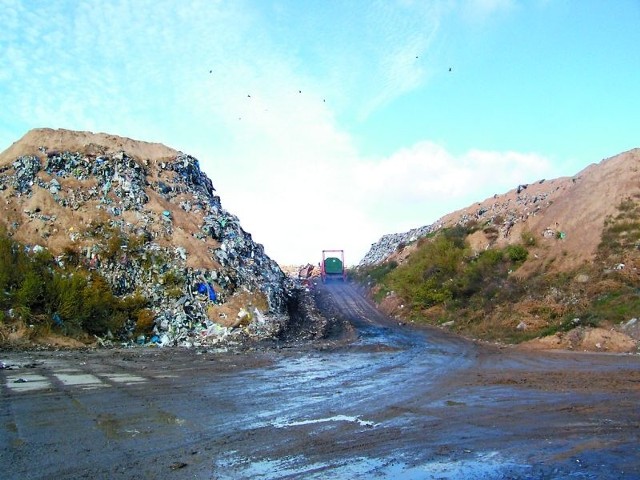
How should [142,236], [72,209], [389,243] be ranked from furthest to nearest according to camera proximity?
[389,243] < [72,209] < [142,236]

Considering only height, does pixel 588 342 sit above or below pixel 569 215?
below

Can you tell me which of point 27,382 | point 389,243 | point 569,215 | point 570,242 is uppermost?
point 389,243

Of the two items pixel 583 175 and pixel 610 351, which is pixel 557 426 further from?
pixel 583 175

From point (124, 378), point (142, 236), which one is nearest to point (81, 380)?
point (124, 378)

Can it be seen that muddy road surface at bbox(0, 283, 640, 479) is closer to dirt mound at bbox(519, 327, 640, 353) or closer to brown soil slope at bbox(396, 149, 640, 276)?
dirt mound at bbox(519, 327, 640, 353)

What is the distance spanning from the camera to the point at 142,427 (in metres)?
7.12

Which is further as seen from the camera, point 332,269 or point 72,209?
point 332,269

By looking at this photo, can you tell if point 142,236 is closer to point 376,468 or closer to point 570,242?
point 376,468

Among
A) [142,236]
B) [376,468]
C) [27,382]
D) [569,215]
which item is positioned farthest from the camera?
[569,215]

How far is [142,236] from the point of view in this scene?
80.8ft

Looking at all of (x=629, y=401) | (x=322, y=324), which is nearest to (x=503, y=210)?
(x=322, y=324)

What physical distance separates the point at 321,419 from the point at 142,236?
19.3 m

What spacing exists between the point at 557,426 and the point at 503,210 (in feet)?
108

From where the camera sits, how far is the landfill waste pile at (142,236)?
22.0 m
